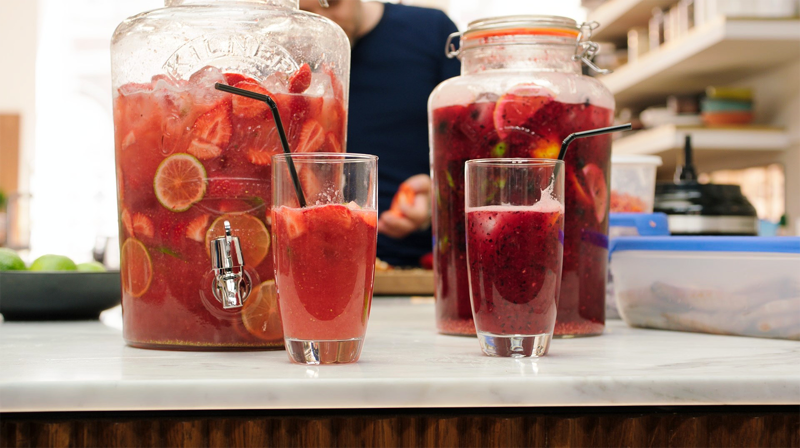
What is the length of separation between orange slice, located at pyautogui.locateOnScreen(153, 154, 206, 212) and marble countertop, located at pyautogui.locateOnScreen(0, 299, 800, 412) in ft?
0.50

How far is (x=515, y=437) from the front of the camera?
0.63 meters

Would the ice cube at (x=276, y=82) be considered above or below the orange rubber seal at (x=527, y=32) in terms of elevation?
below

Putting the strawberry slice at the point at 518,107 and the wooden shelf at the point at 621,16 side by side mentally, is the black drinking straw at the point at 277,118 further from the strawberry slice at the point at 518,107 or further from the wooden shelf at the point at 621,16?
the wooden shelf at the point at 621,16

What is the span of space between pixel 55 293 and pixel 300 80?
1.72ft

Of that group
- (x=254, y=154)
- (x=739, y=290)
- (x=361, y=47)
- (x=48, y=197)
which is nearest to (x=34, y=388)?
(x=254, y=154)

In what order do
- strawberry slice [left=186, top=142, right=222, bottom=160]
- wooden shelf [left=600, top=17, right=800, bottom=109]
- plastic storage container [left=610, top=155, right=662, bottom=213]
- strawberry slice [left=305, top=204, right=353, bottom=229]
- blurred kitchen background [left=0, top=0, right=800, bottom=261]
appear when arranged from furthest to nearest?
blurred kitchen background [left=0, top=0, right=800, bottom=261], wooden shelf [left=600, top=17, right=800, bottom=109], plastic storage container [left=610, top=155, right=662, bottom=213], strawberry slice [left=186, top=142, right=222, bottom=160], strawberry slice [left=305, top=204, right=353, bottom=229]

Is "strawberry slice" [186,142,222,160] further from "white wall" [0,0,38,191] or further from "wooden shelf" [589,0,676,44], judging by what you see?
"white wall" [0,0,38,191]

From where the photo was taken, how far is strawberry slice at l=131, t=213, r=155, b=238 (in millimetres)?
836

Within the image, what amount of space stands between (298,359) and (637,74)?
395 centimetres

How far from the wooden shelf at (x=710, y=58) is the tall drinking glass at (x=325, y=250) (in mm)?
2831

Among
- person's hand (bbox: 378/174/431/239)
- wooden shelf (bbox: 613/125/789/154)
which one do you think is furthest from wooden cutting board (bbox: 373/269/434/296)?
wooden shelf (bbox: 613/125/789/154)

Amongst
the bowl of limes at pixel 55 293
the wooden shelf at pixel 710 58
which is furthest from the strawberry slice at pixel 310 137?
the wooden shelf at pixel 710 58

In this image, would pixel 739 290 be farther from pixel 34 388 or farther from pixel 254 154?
pixel 34 388

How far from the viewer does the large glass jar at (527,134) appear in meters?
0.93
